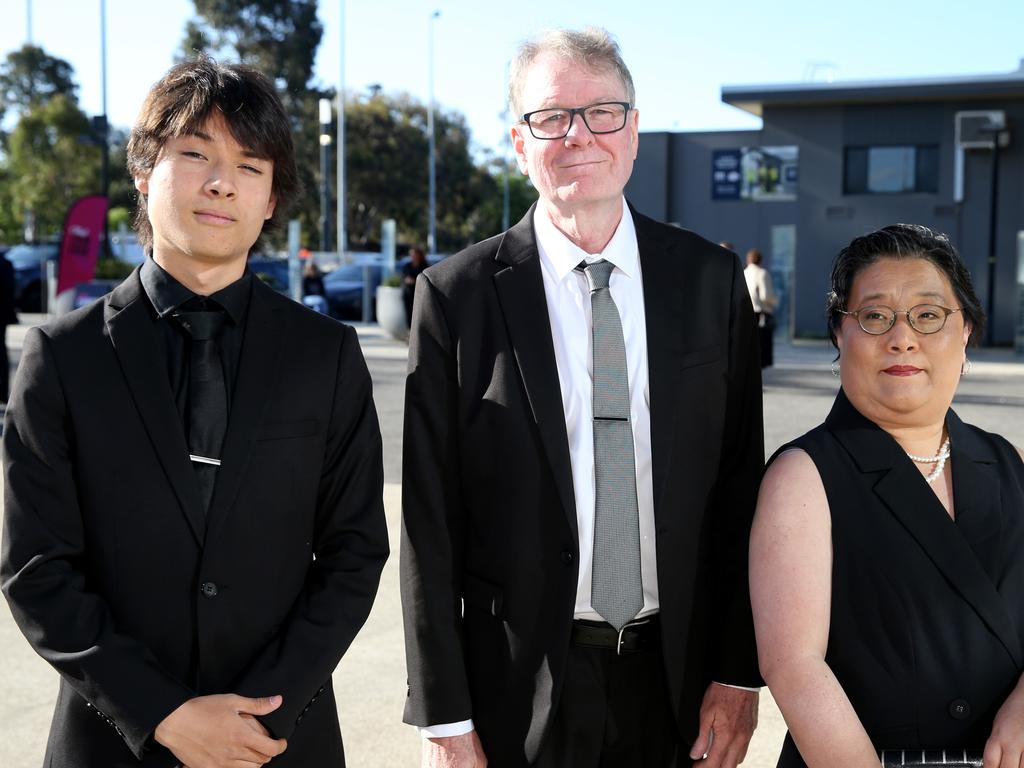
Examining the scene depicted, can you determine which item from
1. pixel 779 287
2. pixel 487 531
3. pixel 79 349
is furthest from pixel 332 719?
pixel 779 287

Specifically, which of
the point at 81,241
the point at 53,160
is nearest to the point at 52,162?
the point at 53,160

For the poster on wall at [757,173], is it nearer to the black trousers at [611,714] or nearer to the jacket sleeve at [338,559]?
the black trousers at [611,714]

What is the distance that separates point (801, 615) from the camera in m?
2.28

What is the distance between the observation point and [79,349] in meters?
2.25

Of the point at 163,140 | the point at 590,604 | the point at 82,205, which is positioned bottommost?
the point at 590,604

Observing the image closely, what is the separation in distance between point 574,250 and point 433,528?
70 cm

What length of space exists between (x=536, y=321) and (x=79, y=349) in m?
0.95

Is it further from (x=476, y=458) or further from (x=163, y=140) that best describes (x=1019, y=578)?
(x=163, y=140)

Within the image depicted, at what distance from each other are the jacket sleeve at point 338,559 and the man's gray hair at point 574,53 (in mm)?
728

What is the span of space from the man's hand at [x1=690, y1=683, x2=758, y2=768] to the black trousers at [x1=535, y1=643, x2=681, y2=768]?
7cm

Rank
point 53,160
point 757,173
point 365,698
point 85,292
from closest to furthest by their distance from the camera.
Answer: point 365,698, point 85,292, point 757,173, point 53,160

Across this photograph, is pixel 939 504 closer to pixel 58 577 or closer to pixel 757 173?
Answer: pixel 58 577

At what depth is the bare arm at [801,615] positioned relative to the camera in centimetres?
224

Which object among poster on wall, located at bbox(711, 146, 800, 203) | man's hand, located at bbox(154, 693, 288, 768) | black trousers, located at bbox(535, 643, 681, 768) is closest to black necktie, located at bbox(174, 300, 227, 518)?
man's hand, located at bbox(154, 693, 288, 768)
